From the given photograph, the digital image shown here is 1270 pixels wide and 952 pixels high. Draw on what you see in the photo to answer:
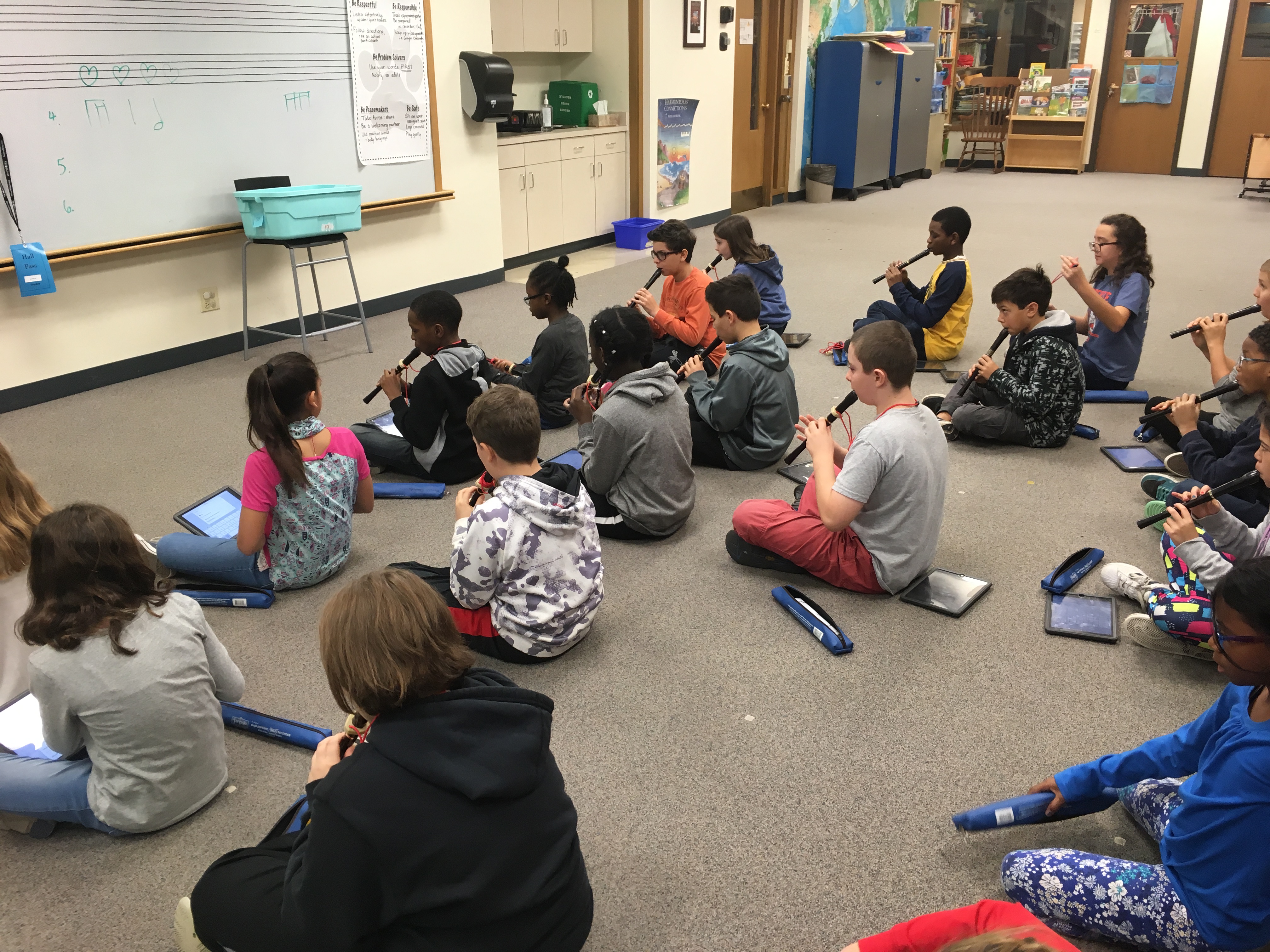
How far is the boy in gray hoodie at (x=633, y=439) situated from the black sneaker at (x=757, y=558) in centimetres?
23

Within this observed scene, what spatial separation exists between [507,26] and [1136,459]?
5220 mm

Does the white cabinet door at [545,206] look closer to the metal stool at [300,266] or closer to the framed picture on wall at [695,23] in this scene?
the framed picture on wall at [695,23]

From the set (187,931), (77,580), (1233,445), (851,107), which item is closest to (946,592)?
(1233,445)

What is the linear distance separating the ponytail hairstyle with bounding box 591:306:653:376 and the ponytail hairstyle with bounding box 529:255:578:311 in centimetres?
54

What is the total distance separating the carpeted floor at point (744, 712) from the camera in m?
1.76

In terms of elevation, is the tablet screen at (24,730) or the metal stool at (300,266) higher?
the metal stool at (300,266)

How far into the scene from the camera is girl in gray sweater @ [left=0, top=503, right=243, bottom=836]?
169cm

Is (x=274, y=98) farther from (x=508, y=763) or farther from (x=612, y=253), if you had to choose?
(x=508, y=763)

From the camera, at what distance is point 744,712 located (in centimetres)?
225

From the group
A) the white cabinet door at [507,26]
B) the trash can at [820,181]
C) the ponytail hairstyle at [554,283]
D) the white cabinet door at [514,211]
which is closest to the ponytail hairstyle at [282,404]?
the ponytail hairstyle at [554,283]

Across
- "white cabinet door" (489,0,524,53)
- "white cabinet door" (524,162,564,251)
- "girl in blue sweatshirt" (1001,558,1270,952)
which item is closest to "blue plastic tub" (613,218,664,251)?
"white cabinet door" (524,162,564,251)

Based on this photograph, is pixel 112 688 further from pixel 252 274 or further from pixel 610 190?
pixel 610 190

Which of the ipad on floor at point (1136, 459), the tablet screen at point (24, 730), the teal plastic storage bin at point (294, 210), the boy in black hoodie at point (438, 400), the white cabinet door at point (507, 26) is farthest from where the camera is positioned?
the white cabinet door at point (507, 26)

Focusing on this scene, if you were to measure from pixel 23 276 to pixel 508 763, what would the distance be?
12.5 ft
